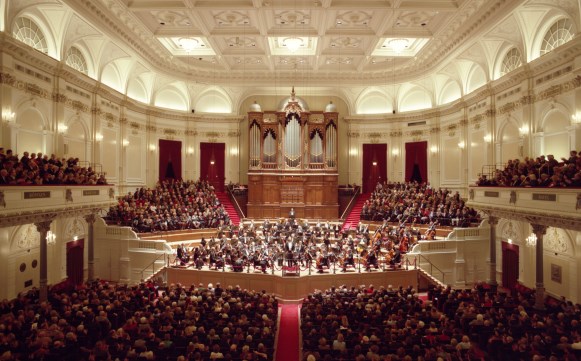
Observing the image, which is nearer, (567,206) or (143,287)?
(567,206)

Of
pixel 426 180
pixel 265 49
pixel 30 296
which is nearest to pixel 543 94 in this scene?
pixel 426 180

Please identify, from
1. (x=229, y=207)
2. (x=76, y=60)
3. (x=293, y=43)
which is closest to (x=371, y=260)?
(x=229, y=207)

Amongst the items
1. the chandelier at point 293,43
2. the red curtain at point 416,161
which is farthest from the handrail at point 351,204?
the chandelier at point 293,43

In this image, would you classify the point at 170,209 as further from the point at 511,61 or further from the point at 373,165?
the point at 511,61

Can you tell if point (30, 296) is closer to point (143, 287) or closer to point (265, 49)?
point (143, 287)

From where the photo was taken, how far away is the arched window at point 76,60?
15661 millimetres

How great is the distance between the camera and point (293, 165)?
76.8ft

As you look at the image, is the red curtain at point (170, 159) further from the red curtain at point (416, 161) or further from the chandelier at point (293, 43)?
the red curtain at point (416, 161)

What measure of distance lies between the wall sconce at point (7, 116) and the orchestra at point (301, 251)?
7210 millimetres

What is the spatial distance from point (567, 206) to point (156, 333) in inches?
415

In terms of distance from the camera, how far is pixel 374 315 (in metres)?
9.72

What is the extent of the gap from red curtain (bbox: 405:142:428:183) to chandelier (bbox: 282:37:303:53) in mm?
9601

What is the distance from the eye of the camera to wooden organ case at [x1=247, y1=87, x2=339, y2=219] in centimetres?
2327

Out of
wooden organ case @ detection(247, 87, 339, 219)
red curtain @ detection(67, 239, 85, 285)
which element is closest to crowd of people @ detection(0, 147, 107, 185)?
red curtain @ detection(67, 239, 85, 285)
